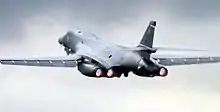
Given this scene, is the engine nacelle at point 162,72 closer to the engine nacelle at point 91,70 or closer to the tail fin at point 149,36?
the tail fin at point 149,36

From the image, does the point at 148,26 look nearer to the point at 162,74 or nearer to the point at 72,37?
the point at 162,74

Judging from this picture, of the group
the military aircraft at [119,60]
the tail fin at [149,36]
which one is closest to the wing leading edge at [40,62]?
the military aircraft at [119,60]

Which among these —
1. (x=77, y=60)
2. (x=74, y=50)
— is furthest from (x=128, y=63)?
(x=74, y=50)

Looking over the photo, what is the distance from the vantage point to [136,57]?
9531 cm

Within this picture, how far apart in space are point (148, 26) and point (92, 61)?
856 cm

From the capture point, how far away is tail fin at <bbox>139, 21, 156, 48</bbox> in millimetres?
97875

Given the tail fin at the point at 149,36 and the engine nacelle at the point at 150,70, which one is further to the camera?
the tail fin at the point at 149,36

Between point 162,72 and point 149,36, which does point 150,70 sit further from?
point 149,36

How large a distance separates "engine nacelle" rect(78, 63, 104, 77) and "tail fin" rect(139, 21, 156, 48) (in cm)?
661

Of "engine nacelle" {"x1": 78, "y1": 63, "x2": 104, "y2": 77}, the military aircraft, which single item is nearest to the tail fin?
the military aircraft

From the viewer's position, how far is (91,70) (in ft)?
315

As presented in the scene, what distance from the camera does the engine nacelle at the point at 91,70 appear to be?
314ft

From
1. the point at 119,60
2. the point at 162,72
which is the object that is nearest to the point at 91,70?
the point at 119,60

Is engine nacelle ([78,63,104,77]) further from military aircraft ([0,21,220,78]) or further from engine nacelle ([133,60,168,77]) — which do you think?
engine nacelle ([133,60,168,77])
